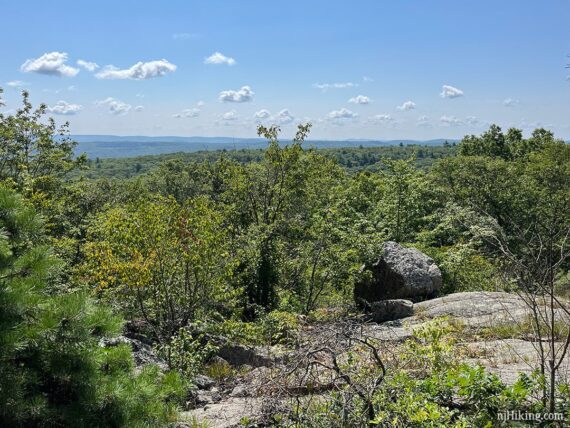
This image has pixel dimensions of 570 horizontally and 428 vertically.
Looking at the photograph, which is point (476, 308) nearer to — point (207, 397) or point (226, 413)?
point (207, 397)

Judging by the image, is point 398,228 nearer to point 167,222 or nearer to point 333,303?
point 333,303

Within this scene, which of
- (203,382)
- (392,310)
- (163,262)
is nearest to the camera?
(203,382)

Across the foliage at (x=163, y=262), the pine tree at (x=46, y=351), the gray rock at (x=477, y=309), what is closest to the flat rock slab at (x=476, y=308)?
the gray rock at (x=477, y=309)

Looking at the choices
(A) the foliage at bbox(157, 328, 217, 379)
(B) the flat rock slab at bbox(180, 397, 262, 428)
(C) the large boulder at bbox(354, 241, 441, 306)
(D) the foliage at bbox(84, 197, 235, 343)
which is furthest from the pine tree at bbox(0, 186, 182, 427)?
(C) the large boulder at bbox(354, 241, 441, 306)

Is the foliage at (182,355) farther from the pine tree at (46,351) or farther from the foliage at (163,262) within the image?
the pine tree at (46,351)

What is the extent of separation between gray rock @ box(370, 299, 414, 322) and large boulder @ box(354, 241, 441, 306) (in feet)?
1.75

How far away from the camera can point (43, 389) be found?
16.1ft

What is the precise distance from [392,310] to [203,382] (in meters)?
6.08

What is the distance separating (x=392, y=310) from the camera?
12.9 meters

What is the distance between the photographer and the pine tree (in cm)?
454

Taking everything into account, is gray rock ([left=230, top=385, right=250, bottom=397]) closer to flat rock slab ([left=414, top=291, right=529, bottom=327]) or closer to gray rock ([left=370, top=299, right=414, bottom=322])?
flat rock slab ([left=414, top=291, right=529, bottom=327])

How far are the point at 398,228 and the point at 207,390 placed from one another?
14.6m

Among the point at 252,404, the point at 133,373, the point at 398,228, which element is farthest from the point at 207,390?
the point at 398,228

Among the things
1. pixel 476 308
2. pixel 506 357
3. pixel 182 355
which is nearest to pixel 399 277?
pixel 476 308
